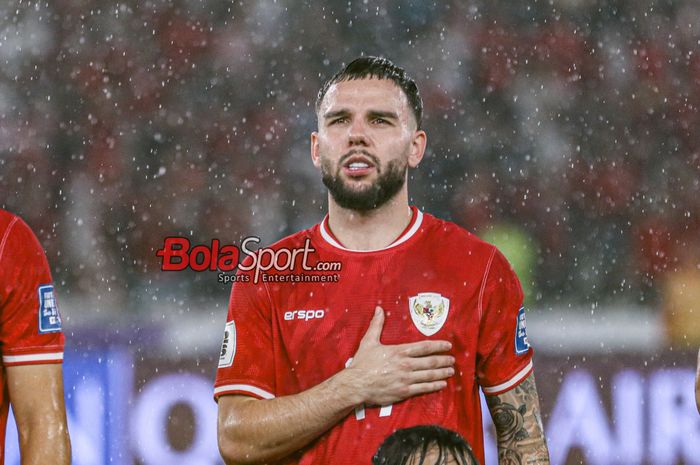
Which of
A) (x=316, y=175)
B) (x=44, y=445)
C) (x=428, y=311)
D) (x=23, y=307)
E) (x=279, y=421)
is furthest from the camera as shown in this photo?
(x=316, y=175)

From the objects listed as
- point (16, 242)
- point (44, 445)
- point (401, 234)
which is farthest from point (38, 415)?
point (401, 234)

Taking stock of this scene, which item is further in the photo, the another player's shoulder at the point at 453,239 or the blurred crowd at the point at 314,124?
the blurred crowd at the point at 314,124

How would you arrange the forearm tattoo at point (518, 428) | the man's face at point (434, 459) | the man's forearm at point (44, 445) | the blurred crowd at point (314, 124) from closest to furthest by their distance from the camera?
the man's forearm at point (44, 445) → the man's face at point (434, 459) → the forearm tattoo at point (518, 428) → the blurred crowd at point (314, 124)

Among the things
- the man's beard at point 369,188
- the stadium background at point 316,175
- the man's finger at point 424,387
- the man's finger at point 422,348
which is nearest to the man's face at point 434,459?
the man's finger at point 424,387

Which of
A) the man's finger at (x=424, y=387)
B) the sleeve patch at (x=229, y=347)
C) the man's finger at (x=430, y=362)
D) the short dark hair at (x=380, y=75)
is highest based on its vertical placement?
the short dark hair at (x=380, y=75)

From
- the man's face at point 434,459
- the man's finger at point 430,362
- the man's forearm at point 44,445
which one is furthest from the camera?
the man's finger at point 430,362

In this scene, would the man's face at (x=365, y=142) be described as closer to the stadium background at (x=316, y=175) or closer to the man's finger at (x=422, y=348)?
the man's finger at (x=422, y=348)

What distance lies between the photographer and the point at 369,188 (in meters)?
2.98

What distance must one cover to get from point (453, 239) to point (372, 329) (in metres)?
0.43

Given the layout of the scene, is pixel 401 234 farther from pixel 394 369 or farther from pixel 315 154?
pixel 394 369

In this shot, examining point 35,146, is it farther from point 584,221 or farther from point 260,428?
point 260,428

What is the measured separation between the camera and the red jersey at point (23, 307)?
2.65 meters

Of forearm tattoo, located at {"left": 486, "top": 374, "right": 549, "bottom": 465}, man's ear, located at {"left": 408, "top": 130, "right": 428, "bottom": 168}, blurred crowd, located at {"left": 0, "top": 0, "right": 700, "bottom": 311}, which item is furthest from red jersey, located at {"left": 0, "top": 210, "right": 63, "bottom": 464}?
blurred crowd, located at {"left": 0, "top": 0, "right": 700, "bottom": 311}

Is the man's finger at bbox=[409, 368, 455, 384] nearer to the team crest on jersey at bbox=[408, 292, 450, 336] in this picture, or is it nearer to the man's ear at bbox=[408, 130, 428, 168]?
the team crest on jersey at bbox=[408, 292, 450, 336]
